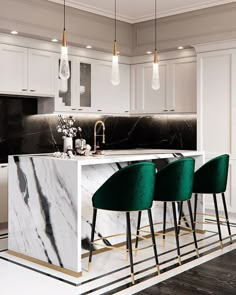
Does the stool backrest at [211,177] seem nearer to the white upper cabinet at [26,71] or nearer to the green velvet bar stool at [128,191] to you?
the green velvet bar stool at [128,191]

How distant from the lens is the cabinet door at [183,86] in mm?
6328

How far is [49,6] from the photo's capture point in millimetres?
5555

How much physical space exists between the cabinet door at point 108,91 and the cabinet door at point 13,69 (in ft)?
4.17

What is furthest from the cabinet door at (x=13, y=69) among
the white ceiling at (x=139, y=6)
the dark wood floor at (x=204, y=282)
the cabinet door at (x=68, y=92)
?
the dark wood floor at (x=204, y=282)

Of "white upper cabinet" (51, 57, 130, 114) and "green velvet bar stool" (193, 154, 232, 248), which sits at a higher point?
"white upper cabinet" (51, 57, 130, 114)

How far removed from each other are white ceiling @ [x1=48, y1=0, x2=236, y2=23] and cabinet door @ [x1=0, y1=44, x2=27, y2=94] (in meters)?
0.87

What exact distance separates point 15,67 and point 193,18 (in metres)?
2.58

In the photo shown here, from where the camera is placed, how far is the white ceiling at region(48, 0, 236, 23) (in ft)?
19.0

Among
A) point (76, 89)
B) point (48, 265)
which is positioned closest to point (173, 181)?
point (48, 265)

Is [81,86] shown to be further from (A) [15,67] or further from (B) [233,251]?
(B) [233,251]

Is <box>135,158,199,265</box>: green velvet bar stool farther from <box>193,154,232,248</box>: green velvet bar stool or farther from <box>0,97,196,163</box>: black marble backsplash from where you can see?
<box>0,97,196,163</box>: black marble backsplash

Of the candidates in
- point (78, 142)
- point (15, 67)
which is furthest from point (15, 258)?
point (15, 67)

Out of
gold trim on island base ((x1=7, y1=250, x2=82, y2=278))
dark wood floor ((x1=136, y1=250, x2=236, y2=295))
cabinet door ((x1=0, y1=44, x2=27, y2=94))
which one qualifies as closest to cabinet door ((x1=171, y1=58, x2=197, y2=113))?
cabinet door ((x1=0, y1=44, x2=27, y2=94))

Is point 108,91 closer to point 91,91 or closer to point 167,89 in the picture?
point 91,91
